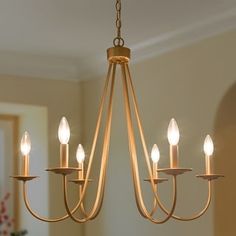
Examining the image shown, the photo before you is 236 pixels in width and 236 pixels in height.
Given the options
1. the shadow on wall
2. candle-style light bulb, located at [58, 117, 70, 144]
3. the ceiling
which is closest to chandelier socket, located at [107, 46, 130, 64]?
candle-style light bulb, located at [58, 117, 70, 144]

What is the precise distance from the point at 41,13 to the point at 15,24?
0.75 feet

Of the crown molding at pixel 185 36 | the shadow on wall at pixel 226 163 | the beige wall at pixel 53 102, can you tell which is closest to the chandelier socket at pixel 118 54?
the crown molding at pixel 185 36

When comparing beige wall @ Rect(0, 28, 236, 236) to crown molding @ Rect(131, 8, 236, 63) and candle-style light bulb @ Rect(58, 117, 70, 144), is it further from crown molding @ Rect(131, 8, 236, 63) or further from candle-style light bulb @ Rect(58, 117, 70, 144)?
candle-style light bulb @ Rect(58, 117, 70, 144)

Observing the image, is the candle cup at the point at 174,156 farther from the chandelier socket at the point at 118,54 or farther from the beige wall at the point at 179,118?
the beige wall at the point at 179,118

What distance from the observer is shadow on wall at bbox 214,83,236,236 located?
10.5ft

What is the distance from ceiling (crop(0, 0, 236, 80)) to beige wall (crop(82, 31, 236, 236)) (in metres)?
0.09

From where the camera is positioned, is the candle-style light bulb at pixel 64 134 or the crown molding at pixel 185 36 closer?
the candle-style light bulb at pixel 64 134

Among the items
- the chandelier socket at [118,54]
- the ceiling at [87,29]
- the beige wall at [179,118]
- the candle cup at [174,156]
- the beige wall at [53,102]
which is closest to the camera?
the candle cup at [174,156]

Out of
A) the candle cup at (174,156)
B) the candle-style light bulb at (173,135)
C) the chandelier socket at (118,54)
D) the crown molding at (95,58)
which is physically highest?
the crown molding at (95,58)

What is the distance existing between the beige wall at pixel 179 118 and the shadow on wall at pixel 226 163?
0.02 m

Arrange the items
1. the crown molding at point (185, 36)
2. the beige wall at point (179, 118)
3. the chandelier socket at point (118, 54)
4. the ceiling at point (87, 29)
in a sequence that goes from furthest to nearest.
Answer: the beige wall at point (179, 118), the crown molding at point (185, 36), the ceiling at point (87, 29), the chandelier socket at point (118, 54)

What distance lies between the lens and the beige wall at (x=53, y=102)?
3864 mm

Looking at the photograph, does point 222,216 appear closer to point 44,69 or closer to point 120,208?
point 120,208

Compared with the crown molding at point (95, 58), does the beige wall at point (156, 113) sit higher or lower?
lower
